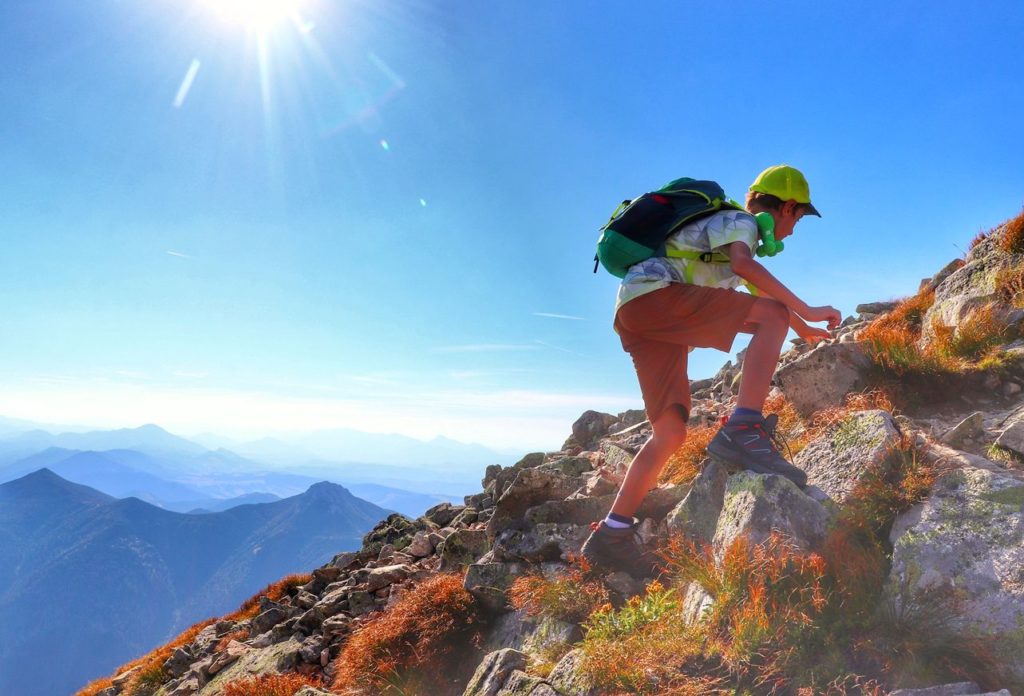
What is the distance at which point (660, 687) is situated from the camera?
347cm

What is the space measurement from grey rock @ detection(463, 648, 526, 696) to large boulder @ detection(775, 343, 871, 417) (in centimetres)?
481

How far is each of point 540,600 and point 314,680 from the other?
4436mm

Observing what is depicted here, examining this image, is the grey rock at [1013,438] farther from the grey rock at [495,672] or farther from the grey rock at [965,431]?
the grey rock at [495,672]

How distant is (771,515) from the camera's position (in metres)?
4.25

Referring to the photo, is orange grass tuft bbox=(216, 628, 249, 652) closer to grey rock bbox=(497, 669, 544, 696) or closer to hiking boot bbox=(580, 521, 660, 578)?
grey rock bbox=(497, 669, 544, 696)

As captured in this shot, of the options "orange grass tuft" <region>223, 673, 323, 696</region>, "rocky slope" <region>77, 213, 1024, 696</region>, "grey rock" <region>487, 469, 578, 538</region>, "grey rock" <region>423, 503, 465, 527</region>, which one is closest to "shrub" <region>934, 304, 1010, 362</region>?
"rocky slope" <region>77, 213, 1024, 696</region>

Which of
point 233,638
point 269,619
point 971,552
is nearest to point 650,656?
point 971,552

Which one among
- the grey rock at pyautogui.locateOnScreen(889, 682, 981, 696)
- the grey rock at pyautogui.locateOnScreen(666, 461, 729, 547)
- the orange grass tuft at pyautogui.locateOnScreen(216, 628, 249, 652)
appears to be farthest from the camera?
the orange grass tuft at pyautogui.locateOnScreen(216, 628, 249, 652)

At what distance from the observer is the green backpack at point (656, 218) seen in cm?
460

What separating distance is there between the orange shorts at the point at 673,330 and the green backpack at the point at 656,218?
0.39 meters

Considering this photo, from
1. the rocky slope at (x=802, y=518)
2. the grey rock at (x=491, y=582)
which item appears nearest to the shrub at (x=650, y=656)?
the rocky slope at (x=802, y=518)

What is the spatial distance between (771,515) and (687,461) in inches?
90.8

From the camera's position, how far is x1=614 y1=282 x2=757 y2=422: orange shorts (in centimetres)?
449

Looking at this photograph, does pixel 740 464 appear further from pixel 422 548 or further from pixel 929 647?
pixel 422 548
